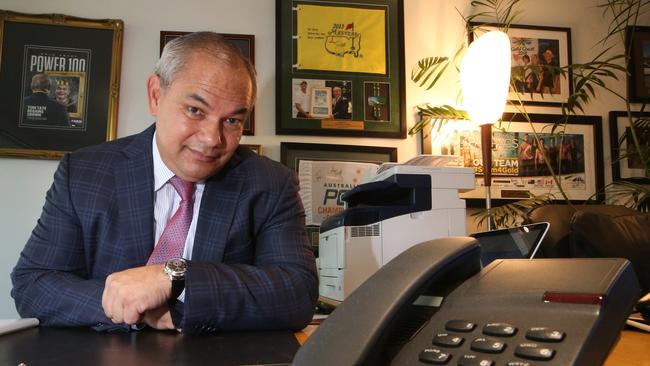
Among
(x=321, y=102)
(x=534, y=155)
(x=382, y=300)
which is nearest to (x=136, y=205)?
(x=382, y=300)

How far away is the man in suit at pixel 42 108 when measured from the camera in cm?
221

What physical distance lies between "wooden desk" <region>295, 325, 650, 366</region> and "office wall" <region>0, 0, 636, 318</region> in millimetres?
1783

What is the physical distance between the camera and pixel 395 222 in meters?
1.62

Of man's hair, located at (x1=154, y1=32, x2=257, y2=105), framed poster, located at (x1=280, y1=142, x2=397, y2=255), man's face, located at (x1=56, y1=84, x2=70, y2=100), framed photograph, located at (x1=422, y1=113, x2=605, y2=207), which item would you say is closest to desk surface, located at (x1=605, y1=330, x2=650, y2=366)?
man's hair, located at (x1=154, y1=32, x2=257, y2=105)

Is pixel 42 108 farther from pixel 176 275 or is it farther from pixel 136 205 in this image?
pixel 176 275

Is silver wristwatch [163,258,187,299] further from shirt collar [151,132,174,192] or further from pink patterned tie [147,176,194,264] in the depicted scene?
shirt collar [151,132,174,192]

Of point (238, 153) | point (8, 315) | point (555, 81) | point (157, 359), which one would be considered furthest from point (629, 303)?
point (555, 81)

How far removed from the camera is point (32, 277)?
1004mm

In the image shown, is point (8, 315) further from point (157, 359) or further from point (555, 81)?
point (555, 81)

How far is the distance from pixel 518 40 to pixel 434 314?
98.9 inches

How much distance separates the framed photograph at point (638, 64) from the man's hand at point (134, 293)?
2.69 metres

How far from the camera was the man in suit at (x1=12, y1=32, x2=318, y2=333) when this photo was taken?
3.16 feet

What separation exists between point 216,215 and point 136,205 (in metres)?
0.17

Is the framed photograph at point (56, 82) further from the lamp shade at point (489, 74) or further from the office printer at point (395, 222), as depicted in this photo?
the lamp shade at point (489, 74)
